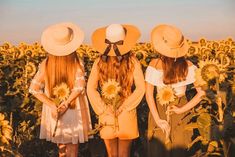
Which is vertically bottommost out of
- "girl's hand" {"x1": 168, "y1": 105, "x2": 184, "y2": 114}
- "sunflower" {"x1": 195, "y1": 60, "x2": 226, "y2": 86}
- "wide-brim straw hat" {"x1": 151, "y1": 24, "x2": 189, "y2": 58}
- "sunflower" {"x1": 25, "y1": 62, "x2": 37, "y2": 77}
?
"girl's hand" {"x1": 168, "y1": 105, "x2": 184, "y2": 114}

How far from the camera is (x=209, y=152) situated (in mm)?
4270

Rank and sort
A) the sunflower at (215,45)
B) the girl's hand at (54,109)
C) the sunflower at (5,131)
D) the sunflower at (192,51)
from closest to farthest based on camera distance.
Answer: the sunflower at (5,131)
the girl's hand at (54,109)
the sunflower at (192,51)
the sunflower at (215,45)

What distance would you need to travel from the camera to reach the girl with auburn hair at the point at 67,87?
490cm

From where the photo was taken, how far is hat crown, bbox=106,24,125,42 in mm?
4859

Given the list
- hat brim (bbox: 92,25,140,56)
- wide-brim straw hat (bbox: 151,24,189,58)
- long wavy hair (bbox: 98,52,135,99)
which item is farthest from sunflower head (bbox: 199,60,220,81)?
hat brim (bbox: 92,25,140,56)

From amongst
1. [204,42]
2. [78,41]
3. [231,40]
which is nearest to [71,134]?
[78,41]

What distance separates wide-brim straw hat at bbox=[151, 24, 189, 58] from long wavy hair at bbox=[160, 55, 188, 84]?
5 cm

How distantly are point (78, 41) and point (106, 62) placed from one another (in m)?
0.44

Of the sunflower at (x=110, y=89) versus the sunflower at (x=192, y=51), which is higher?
the sunflower at (x=192, y=51)

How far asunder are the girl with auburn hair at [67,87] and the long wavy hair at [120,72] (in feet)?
0.82

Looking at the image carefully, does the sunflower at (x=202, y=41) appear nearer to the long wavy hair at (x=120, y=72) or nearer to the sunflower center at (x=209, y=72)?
the long wavy hair at (x=120, y=72)

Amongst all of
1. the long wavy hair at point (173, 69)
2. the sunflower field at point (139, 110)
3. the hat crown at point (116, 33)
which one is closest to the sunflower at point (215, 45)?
the sunflower field at point (139, 110)

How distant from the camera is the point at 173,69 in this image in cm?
482

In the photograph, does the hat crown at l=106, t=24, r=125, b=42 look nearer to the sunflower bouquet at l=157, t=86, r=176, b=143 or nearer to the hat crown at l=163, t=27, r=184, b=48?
the hat crown at l=163, t=27, r=184, b=48
